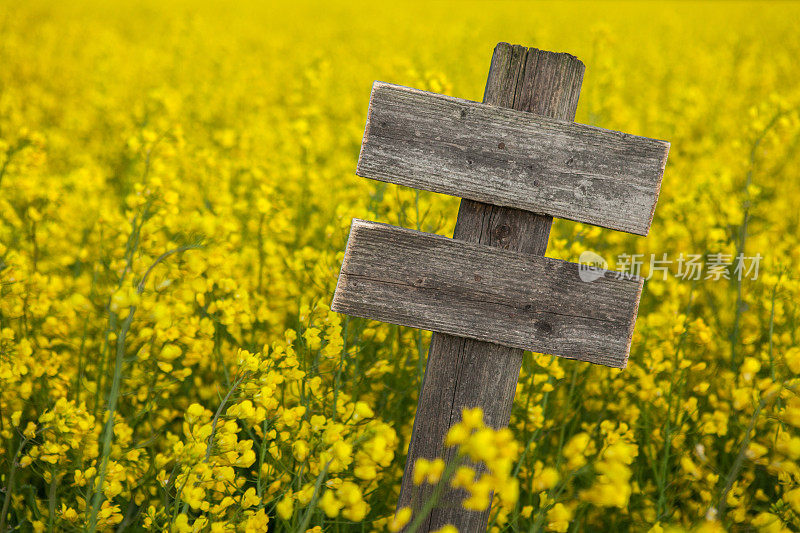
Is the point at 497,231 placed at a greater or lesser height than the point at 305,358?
greater

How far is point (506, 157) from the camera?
1189 millimetres

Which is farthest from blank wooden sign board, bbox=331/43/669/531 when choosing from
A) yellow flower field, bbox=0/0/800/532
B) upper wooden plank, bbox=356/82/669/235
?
yellow flower field, bbox=0/0/800/532

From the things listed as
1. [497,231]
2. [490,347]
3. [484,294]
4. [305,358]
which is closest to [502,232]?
[497,231]

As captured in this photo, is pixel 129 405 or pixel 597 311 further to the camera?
pixel 129 405

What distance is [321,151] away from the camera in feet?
14.3

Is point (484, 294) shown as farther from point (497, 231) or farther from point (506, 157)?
point (506, 157)

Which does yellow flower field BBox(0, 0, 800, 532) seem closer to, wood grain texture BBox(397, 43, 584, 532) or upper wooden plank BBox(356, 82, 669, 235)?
wood grain texture BBox(397, 43, 584, 532)

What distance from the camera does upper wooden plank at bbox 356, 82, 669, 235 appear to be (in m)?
1.18

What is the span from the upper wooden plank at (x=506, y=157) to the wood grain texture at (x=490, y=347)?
6 centimetres

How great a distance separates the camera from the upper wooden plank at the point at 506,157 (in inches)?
46.6

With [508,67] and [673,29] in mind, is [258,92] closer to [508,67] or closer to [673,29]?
[508,67]

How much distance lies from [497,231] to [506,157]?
0.51 ft

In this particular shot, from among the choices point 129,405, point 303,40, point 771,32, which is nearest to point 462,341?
point 129,405

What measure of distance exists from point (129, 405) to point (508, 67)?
1.58 m
